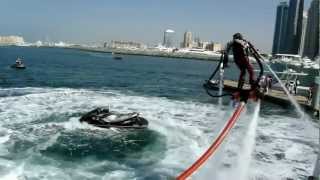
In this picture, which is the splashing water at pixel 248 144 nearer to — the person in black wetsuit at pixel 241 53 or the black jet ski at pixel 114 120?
the person in black wetsuit at pixel 241 53

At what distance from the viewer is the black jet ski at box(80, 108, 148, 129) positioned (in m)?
31.3

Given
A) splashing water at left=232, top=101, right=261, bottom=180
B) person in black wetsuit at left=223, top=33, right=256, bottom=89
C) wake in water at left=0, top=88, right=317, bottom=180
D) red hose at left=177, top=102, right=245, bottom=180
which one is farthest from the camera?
wake in water at left=0, top=88, right=317, bottom=180

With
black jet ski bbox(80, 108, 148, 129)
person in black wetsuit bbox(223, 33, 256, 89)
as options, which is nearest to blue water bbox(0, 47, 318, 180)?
black jet ski bbox(80, 108, 148, 129)

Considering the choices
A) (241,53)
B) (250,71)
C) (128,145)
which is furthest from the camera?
(128,145)

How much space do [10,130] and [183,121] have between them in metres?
14.3

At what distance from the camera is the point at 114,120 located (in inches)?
1244

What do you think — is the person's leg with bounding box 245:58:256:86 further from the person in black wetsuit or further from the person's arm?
the person's arm

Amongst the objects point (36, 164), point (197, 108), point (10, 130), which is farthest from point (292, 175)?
point (197, 108)

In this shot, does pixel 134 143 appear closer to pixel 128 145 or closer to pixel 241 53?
pixel 128 145

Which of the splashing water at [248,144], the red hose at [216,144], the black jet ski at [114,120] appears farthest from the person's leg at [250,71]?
the black jet ski at [114,120]

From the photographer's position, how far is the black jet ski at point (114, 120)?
31.3m

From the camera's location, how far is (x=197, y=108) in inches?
1764

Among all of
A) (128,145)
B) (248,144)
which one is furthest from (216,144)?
(128,145)

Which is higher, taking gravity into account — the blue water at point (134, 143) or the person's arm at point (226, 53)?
the person's arm at point (226, 53)
